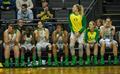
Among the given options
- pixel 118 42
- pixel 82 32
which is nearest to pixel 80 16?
pixel 82 32

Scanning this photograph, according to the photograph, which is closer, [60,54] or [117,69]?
[117,69]

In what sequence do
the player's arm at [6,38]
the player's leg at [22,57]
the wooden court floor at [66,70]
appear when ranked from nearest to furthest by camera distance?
the wooden court floor at [66,70]
the player's leg at [22,57]
the player's arm at [6,38]

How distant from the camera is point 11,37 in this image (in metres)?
14.2

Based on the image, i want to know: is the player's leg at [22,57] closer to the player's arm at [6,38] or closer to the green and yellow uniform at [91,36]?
the player's arm at [6,38]

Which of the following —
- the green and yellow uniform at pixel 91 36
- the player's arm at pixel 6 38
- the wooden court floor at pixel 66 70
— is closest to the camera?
the wooden court floor at pixel 66 70

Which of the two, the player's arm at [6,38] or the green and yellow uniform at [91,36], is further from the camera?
the green and yellow uniform at [91,36]

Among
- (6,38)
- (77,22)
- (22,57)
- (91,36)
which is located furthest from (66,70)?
(6,38)

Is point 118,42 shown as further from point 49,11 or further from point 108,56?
point 49,11

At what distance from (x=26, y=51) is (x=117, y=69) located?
9.98 ft

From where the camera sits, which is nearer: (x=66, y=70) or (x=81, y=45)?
(x=66, y=70)

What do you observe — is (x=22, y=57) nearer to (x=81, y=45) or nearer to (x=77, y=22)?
(x=81, y=45)

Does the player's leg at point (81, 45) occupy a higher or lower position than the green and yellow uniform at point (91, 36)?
lower

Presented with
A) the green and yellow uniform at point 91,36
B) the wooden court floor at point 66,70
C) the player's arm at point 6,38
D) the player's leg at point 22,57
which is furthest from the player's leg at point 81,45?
the player's arm at point 6,38

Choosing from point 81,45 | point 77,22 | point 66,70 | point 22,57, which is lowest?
point 66,70
